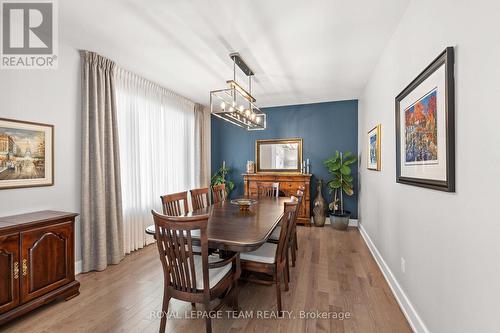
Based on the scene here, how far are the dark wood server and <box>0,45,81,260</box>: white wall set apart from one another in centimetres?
21

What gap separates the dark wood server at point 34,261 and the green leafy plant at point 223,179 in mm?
3629

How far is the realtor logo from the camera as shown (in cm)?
211

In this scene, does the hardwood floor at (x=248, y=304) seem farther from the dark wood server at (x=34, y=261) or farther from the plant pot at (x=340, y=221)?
the plant pot at (x=340, y=221)

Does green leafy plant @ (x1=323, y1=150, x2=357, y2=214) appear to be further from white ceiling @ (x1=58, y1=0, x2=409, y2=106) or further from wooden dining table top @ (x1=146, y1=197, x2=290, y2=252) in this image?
wooden dining table top @ (x1=146, y1=197, x2=290, y2=252)

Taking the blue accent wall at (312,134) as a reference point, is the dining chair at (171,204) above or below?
below

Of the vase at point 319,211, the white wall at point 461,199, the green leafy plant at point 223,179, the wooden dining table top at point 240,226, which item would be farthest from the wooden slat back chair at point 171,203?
the vase at point 319,211

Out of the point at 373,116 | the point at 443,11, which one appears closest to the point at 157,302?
the point at 443,11

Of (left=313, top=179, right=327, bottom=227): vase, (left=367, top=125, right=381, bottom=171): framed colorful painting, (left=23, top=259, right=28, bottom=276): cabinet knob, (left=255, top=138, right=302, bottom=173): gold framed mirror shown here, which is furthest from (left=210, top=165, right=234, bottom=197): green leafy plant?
(left=23, top=259, right=28, bottom=276): cabinet knob

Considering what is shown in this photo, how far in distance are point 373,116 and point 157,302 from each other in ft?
12.4

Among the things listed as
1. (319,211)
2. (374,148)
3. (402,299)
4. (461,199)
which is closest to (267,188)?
(319,211)

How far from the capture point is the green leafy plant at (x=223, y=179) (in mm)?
5828

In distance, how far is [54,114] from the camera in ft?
8.65

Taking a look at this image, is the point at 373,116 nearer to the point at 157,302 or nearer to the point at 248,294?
the point at 248,294

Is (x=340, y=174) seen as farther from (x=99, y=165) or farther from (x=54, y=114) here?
(x=54, y=114)
